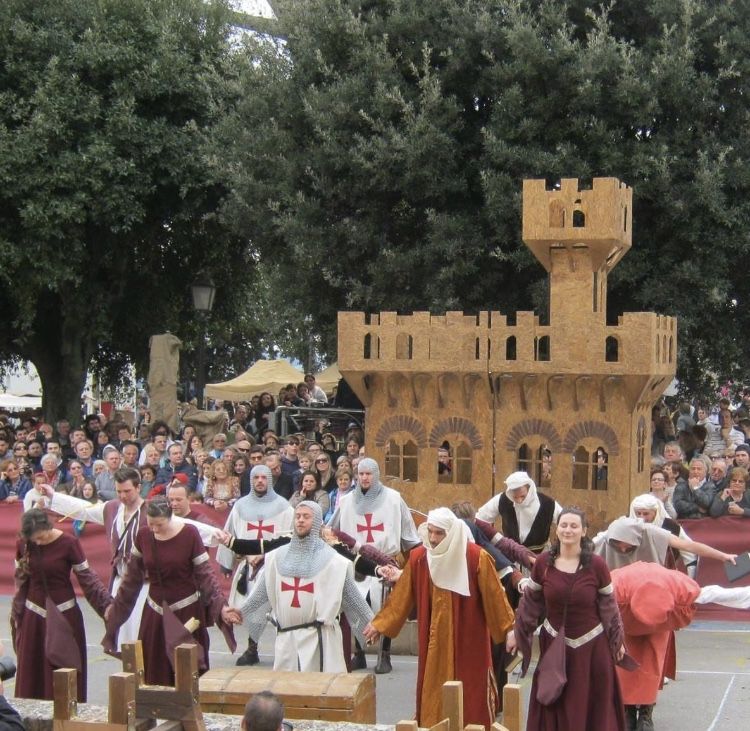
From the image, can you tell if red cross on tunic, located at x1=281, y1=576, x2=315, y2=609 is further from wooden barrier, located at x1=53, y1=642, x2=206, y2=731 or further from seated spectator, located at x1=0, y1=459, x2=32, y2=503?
seated spectator, located at x1=0, y1=459, x2=32, y2=503

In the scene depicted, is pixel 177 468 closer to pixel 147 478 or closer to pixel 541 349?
pixel 147 478

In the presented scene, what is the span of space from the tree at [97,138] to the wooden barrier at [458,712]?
47.2 ft

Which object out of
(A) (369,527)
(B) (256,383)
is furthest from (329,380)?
(A) (369,527)

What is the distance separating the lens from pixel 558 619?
7.65 m

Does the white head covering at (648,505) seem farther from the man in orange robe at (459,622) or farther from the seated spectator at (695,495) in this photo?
the seated spectator at (695,495)

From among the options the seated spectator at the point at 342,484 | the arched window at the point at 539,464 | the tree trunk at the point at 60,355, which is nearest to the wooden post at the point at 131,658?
the seated spectator at the point at 342,484

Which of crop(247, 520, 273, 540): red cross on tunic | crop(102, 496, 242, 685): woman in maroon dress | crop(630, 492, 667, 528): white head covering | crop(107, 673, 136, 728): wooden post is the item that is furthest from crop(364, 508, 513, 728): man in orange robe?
crop(247, 520, 273, 540): red cross on tunic

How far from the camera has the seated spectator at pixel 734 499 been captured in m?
12.5

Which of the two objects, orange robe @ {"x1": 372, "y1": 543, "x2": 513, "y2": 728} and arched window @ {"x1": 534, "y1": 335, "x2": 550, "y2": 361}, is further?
arched window @ {"x1": 534, "y1": 335, "x2": 550, "y2": 361}

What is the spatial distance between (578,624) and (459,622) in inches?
39.1

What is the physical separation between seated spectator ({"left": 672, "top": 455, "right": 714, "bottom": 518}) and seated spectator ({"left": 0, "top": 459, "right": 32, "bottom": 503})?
722 centimetres

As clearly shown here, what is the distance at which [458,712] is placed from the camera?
17.7ft

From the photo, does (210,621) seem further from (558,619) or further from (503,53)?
(503,53)

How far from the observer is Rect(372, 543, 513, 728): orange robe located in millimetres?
8391
